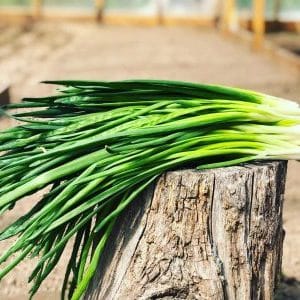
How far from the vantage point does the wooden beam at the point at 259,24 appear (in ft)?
31.3

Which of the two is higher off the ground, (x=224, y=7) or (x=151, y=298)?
(x=224, y=7)

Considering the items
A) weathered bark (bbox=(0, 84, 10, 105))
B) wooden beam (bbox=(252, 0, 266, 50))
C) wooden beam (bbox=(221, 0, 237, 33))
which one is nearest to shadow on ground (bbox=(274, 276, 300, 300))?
weathered bark (bbox=(0, 84, 10, 105))

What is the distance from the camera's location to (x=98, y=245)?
221 centimetres

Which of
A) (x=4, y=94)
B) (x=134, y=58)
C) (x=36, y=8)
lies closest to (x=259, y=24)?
(x=134, y=58)

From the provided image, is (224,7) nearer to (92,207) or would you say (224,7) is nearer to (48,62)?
(48,62)

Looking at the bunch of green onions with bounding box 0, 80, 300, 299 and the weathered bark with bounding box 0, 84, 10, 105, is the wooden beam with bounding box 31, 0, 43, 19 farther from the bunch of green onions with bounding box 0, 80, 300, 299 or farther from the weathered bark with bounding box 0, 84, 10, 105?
the bunch of green onions with bounding box 0, 80, 300, 299

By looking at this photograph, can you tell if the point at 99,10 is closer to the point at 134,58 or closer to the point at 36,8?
the point at 36,8

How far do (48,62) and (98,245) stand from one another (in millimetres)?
6871

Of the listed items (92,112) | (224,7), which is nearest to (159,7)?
(224,7)

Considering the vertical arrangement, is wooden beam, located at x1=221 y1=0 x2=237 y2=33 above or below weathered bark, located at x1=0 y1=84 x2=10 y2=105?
above

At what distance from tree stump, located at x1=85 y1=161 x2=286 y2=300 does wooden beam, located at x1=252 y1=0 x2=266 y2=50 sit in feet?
24.3

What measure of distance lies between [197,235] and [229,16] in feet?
30.1

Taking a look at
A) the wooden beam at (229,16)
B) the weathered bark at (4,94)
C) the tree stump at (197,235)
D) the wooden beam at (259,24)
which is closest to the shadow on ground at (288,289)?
the tree stump at (197,235)

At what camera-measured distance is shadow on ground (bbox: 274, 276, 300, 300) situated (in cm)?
319
